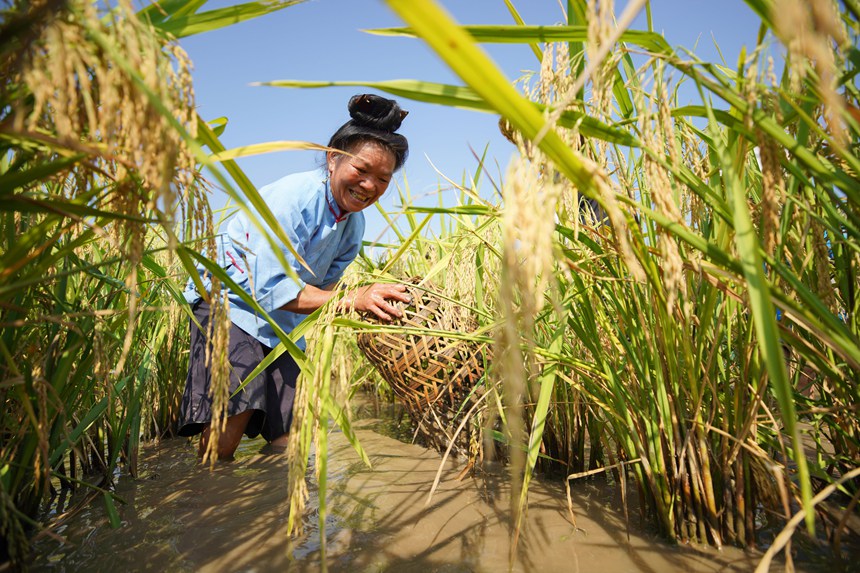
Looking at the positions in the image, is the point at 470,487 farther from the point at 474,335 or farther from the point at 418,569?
the point at 474,335

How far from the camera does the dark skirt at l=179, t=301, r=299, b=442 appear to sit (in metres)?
2.49

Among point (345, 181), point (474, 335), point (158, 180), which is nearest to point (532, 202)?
point (158, 180)

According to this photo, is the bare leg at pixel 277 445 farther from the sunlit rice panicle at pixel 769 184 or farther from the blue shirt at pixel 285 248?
the sunlit rice panicle at pixel 769 184

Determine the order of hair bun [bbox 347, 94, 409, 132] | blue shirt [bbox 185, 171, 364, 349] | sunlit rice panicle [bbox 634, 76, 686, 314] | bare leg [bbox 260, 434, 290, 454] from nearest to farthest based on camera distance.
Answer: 1. sunlit rice panicle [bbox 634, 76, 686, 314]
2. blue shirt [bbox 185, 171, 364, 349]
3. hair bun [bbox 347, 94, 409, 132]
4. bare leg [bbox 260, 434, 290, 454]

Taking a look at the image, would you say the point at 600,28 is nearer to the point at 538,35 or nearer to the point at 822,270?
the point at 538,35

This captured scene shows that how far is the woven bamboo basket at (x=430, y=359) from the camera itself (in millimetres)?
1985

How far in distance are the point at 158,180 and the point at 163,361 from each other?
2574 millimetres

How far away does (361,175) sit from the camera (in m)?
2.53

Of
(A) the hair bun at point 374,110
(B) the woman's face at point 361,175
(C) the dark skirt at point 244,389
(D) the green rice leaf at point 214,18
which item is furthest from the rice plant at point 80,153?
(A) the hair bun at point 374,110

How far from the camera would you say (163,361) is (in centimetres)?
289

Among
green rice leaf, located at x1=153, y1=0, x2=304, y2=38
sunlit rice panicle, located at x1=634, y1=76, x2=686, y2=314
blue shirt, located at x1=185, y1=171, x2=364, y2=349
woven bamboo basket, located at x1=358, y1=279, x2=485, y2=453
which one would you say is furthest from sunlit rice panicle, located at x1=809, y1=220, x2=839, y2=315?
blue shirt, located at x1=185, y1=171, x2=364, y2=349

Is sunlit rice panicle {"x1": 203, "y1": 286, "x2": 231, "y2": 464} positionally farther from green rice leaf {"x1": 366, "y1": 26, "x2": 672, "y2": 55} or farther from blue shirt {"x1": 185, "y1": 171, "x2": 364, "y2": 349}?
blue shirt {"x1": 185, "y1": 171, "x2": 364, "y2": 349}

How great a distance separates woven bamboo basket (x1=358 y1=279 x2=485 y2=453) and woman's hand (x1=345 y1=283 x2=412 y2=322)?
34 mm

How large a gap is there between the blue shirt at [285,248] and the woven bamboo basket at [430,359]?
0.46 meters
